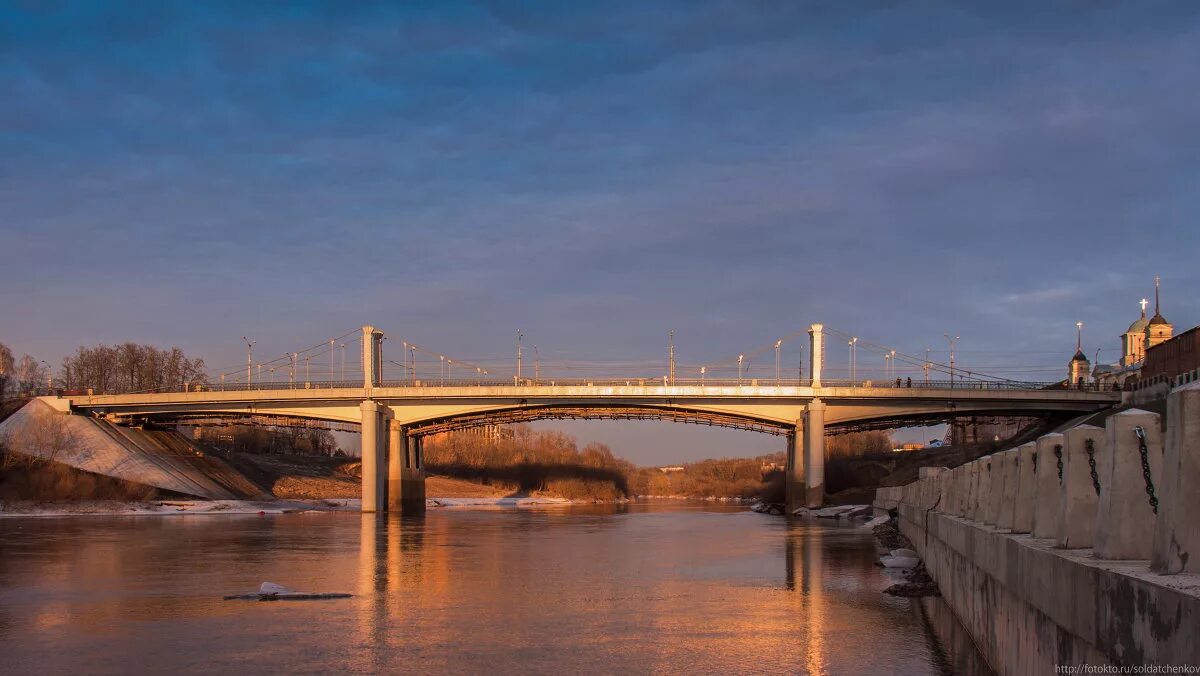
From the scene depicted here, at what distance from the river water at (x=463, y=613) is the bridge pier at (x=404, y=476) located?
166 ft

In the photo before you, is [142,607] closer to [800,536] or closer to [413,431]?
[800,536]

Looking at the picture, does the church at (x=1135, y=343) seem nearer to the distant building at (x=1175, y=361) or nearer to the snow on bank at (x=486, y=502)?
the distant building at (x=1175, y=361)

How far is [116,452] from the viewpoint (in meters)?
86.2

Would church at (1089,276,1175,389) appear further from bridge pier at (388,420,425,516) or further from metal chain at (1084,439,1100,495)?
metal chain at (1084,439,1100,495)

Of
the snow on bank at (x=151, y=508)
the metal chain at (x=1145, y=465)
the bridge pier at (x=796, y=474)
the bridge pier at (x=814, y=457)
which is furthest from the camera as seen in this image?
the bridge pier at (x=796, y=474)

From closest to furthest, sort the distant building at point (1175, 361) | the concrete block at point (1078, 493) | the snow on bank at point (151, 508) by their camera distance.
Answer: the concrete block at point (1078, 493) < the snow on bank at point (151, 508) < the distant building at point (1175, 361)

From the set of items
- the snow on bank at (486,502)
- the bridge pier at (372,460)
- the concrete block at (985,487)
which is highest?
the concrete block at (985,487)

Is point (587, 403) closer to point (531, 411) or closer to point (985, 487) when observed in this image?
point (531, 411)

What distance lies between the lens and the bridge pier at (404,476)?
8900cm

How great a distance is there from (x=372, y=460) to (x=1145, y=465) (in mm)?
80720

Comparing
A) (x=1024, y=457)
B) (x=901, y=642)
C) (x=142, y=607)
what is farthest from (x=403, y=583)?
(x=1024, y=457)

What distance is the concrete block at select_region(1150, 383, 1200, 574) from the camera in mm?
7199

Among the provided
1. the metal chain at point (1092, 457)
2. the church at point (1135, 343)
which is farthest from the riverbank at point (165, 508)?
the church at point (1135, 343)

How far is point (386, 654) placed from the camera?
14.9m
